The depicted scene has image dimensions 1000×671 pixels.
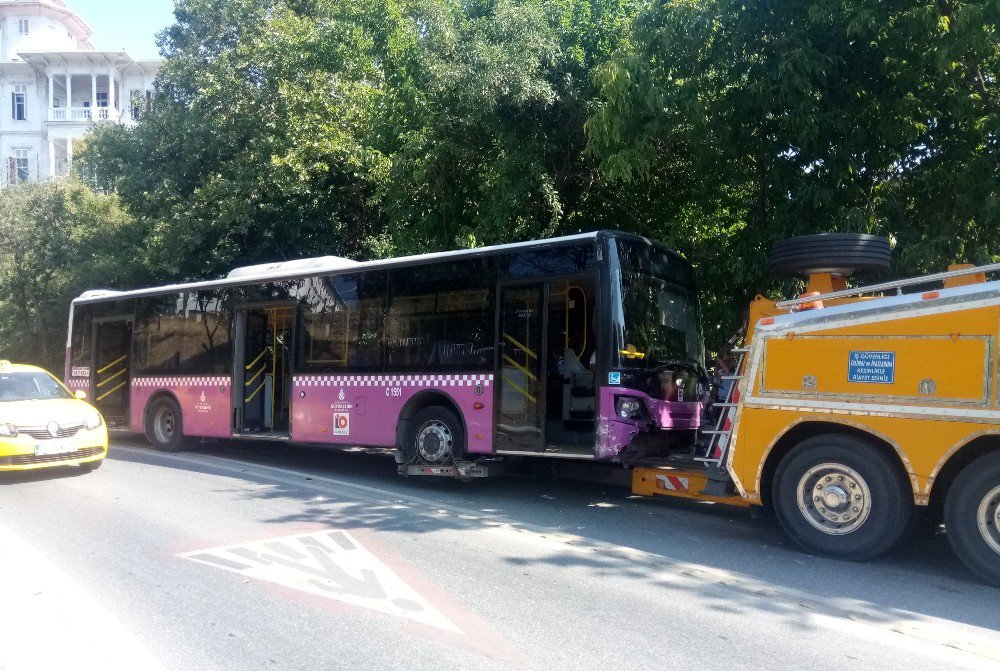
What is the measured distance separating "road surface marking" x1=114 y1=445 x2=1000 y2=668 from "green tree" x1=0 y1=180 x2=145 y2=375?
19.7 m

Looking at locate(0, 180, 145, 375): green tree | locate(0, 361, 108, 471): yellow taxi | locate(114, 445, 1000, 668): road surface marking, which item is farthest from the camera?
locate(0, 180, 145, 375): green tree

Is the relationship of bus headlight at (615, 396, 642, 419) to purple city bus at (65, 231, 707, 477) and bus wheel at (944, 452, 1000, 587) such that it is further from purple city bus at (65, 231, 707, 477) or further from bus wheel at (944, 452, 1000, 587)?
bus wheel at (944, 452, 1000, 587)

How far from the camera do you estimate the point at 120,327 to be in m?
15.9

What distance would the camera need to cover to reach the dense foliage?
10156mm

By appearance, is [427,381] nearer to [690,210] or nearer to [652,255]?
[652,255]

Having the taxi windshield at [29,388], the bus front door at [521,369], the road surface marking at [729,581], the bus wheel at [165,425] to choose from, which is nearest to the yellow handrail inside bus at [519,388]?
the bus front door at [521,369]

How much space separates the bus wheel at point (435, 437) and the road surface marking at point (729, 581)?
2.05 ft

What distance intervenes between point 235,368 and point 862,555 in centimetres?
1012

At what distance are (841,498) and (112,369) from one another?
1409cm

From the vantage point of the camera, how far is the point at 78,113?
56.4 metres

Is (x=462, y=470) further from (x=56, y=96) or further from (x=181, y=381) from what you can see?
(x=56, y=96)

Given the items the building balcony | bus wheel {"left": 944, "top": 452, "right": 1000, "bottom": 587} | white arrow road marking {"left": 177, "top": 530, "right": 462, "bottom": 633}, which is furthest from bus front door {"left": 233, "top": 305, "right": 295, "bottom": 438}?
the building balcony

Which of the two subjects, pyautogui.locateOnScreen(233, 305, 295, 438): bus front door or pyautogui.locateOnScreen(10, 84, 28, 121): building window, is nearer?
A: pyautogui.locateOnScreen(233, 305, 295, 438): bus front door

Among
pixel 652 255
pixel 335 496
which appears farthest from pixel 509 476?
pixel 652 255
